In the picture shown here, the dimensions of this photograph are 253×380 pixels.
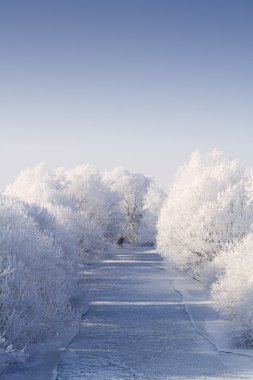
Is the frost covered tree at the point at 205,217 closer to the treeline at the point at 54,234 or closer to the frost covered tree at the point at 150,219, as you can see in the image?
the treeline at the point at 54,234

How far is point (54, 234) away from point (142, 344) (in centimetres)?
1584

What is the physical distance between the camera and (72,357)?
19.7 meters

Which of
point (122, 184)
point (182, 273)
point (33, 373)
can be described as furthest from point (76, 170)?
point (33, 373)

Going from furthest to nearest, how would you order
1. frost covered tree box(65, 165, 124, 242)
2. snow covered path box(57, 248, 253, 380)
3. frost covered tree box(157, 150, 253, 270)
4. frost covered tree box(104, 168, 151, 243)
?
1. frost covered tree box(104, 168, 151, 243)
2. frost covered tree box(65, 165, 124, 242)
3. frost covered tree box(157, 150, 253, 270)
4. snow covered path box(57, 248, 253, 380)

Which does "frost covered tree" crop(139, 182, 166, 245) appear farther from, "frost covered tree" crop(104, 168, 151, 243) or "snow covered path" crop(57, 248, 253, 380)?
"snow covered path" crop(57, 248, 253, 380)

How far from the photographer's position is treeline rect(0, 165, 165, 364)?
19750 mm

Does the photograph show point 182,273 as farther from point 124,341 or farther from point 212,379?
point 212,379

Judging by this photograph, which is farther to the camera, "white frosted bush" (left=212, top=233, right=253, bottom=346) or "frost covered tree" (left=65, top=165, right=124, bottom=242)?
"frost covered tree" (left=65, top=165, right=124, bottom=242)

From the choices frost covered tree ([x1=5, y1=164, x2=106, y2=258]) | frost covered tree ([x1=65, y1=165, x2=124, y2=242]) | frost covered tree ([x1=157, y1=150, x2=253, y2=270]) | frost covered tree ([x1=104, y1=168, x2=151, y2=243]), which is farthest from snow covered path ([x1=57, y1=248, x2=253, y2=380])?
frost covered tree ([x1=104, y1=168, x2=151, y2=243])

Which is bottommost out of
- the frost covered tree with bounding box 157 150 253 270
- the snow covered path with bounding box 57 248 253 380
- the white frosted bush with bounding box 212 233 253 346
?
the snow covered path with bounding box 57 248 253 380

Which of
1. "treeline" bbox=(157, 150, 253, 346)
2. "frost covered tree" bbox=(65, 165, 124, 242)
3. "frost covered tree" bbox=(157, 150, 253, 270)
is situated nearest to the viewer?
"treeline" bbox=(157, 150, 253, 346)

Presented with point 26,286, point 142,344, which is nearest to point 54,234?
point 26,286

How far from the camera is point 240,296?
78.1 ft

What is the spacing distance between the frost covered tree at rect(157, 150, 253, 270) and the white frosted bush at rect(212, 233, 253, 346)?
10805 mm
